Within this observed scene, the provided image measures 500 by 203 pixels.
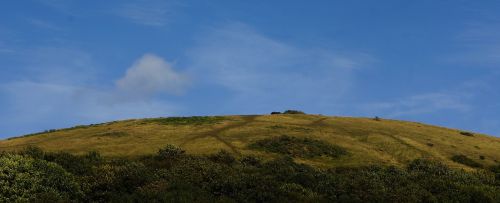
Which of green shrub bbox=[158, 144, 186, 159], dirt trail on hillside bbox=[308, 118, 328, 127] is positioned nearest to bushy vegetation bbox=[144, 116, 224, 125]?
dirt trail on hillside bbox=[308, 118, 328, 127]

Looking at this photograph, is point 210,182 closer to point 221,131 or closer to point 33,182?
point 33,182

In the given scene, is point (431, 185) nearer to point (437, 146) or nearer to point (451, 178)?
point (451, 178)

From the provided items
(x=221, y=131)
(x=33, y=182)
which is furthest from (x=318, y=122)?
(x=33, y=182)

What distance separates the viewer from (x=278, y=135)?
2445 inches

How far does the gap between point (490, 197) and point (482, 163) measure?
17585 millimetres

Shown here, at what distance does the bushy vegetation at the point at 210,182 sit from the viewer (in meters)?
37.9

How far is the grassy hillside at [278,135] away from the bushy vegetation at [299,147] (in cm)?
75

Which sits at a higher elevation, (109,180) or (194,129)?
(194,129)

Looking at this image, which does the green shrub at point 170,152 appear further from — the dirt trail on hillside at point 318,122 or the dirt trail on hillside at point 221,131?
the dirt trail on hillside at point 318,122

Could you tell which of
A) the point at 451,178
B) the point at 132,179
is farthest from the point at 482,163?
the point at 132,179

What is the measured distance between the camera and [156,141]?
59.0 meters

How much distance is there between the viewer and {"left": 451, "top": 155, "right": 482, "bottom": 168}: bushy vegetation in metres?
57.3

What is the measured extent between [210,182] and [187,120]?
3179 cm

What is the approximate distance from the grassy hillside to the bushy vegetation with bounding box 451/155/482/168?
10 cm
